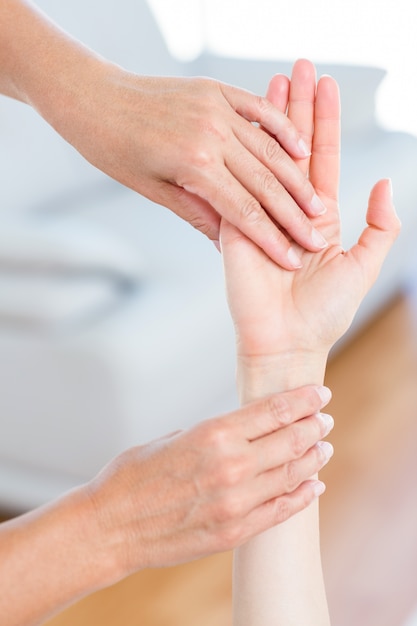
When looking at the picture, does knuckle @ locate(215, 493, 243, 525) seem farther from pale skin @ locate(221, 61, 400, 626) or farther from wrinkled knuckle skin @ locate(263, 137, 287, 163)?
wrinkled knuckle skin @ locate(263, 137, 287, 163)

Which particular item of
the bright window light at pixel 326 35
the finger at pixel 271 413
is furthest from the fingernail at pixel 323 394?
the bright window light at pixel 326 35

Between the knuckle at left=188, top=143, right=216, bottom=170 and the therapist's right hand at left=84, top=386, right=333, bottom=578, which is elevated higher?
the knuckle at left=188, top=143, right=216, bottom=170

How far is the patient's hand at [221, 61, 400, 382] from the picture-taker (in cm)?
129

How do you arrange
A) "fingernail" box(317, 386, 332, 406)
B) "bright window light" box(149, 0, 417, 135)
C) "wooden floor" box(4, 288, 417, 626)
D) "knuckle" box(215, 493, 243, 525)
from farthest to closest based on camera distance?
"bright window light" box(149, 0, 417, 135) < "wooden floor" box(4, 288, 417, 626) < "fingernail" box(317, 386, 332, 406) < "knuckle" box(215, 493, 243, 525)

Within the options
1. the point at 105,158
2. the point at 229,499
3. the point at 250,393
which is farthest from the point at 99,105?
the point at 229,499

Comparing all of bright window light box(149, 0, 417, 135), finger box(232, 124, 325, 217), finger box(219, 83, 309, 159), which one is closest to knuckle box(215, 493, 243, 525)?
finger box(232, 124, 325, 217)

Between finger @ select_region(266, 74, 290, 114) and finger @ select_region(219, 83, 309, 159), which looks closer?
finger @ select_region(219, 83, 309, 159)

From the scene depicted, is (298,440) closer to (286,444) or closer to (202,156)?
(286,444)

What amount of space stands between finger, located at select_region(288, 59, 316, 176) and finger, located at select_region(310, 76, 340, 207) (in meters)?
0.01

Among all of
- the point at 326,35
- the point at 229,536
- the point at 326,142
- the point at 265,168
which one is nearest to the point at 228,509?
the point at 229,536

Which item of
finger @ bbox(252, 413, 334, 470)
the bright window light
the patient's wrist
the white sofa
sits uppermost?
the bright window light

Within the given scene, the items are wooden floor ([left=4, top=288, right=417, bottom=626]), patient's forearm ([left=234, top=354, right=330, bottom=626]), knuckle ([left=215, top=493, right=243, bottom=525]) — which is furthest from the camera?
wooden floor ([left=4, top=288, right=417, bottom=626])

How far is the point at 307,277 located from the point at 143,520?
0.45m

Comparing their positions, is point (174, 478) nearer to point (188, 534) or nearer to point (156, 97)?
point (188, 534)
